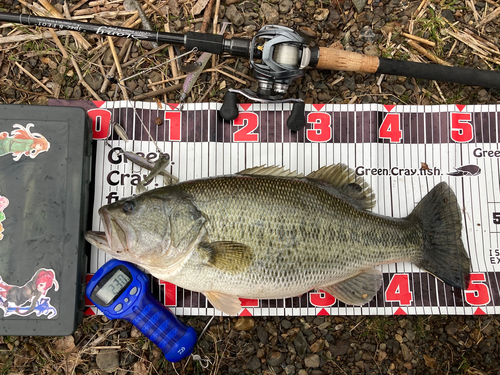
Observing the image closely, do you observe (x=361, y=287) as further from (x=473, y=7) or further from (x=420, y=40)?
(x=473, y=7)

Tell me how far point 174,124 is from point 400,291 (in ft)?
8.20

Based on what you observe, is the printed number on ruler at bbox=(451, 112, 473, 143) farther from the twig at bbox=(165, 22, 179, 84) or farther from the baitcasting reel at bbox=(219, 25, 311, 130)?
the twig at bbox=(165, 22, 179, 84)

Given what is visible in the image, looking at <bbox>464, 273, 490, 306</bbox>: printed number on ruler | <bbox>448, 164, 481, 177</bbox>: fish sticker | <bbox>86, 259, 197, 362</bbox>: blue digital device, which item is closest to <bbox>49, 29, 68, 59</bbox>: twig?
<bbox>86, 259, 197, 362</bbox>: blue digital device

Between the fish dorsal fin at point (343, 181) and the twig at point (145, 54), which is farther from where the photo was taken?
the twig at point (145, 54)

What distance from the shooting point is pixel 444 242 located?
279 centimetres

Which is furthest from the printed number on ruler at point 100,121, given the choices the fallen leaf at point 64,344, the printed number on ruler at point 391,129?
the printed number on ruler at point 391,129

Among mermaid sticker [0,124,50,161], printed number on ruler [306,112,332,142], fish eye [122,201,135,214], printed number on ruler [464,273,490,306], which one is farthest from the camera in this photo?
printed number on ruler [306,112,332,142]

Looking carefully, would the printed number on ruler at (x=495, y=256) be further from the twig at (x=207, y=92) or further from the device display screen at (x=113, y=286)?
the device display screen at (x=113, y=286)

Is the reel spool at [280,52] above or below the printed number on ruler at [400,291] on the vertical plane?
above

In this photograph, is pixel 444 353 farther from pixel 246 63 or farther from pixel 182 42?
pixel 182 42

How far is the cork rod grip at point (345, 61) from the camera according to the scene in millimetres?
2859

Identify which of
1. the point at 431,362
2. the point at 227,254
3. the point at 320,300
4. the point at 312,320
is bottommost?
the point at 431,362

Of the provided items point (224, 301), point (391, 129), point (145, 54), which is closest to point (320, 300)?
point (224, 301)

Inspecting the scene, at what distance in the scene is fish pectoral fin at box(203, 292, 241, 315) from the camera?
2619mm
